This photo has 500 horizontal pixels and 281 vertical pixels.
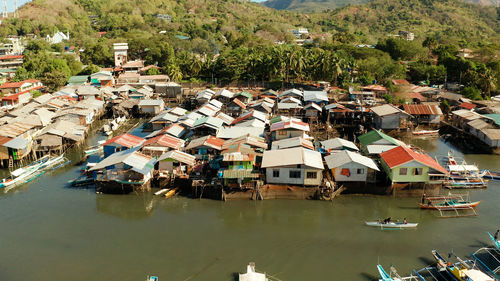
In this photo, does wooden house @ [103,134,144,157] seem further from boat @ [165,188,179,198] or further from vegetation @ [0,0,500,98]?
vegetation @ [0,0,500,98]

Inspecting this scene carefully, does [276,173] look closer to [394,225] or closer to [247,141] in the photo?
[247,141]

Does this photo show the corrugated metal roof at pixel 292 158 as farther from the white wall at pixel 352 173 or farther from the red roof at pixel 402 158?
the red roof at pixel 402 158

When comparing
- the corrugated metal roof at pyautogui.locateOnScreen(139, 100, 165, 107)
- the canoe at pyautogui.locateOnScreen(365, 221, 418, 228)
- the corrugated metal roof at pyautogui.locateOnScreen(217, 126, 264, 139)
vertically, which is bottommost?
the canoe at pyautogui.locateOnScreen(365, 221, 418, 228)

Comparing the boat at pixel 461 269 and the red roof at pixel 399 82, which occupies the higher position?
the red roof at pixel 399 82

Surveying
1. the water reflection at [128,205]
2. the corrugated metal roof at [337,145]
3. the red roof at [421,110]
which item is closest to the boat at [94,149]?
the water reflection at [128,205]

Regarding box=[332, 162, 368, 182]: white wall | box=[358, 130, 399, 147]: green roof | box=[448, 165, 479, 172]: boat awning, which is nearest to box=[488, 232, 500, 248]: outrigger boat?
box=[332, 162, 368, 182]: white wall

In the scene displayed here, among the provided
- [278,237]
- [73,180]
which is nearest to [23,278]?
[73,180]

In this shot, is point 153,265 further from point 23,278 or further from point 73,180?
point 73,180
